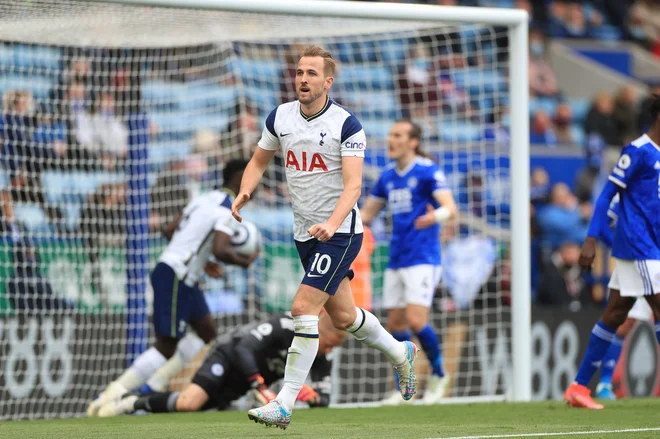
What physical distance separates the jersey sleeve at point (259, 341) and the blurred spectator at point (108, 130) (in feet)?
9.91

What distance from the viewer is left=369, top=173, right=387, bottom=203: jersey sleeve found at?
953 cm

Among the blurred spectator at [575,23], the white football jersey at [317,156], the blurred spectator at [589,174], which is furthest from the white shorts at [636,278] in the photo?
the blurred spectator at [575,23]

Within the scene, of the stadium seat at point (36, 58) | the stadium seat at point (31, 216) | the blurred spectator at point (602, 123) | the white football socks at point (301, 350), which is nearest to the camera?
the white football socks at point (301, 350)

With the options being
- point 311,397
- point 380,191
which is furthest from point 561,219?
point 311,397

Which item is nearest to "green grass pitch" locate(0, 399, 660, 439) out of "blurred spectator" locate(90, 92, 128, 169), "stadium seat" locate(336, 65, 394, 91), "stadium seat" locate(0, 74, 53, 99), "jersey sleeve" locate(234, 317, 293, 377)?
"jersey sleeve" locate(234, 317, 293, 377)

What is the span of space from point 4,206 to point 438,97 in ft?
23.1

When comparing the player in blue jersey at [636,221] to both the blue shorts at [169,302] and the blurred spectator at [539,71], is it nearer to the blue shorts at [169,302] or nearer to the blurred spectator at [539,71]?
the blue shorts at [169,302]

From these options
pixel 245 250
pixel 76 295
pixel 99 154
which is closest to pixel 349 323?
pixel 245 250

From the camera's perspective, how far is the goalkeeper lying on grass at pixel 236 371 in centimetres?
833

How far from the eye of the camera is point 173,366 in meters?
9.15

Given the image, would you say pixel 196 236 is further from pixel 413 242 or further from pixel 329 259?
pixel 329 259

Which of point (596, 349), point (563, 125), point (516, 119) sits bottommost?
point (596, 349)

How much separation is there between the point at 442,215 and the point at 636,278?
1.92 metres

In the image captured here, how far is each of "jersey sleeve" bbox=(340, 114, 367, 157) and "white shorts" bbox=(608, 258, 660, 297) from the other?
2.35 metres
